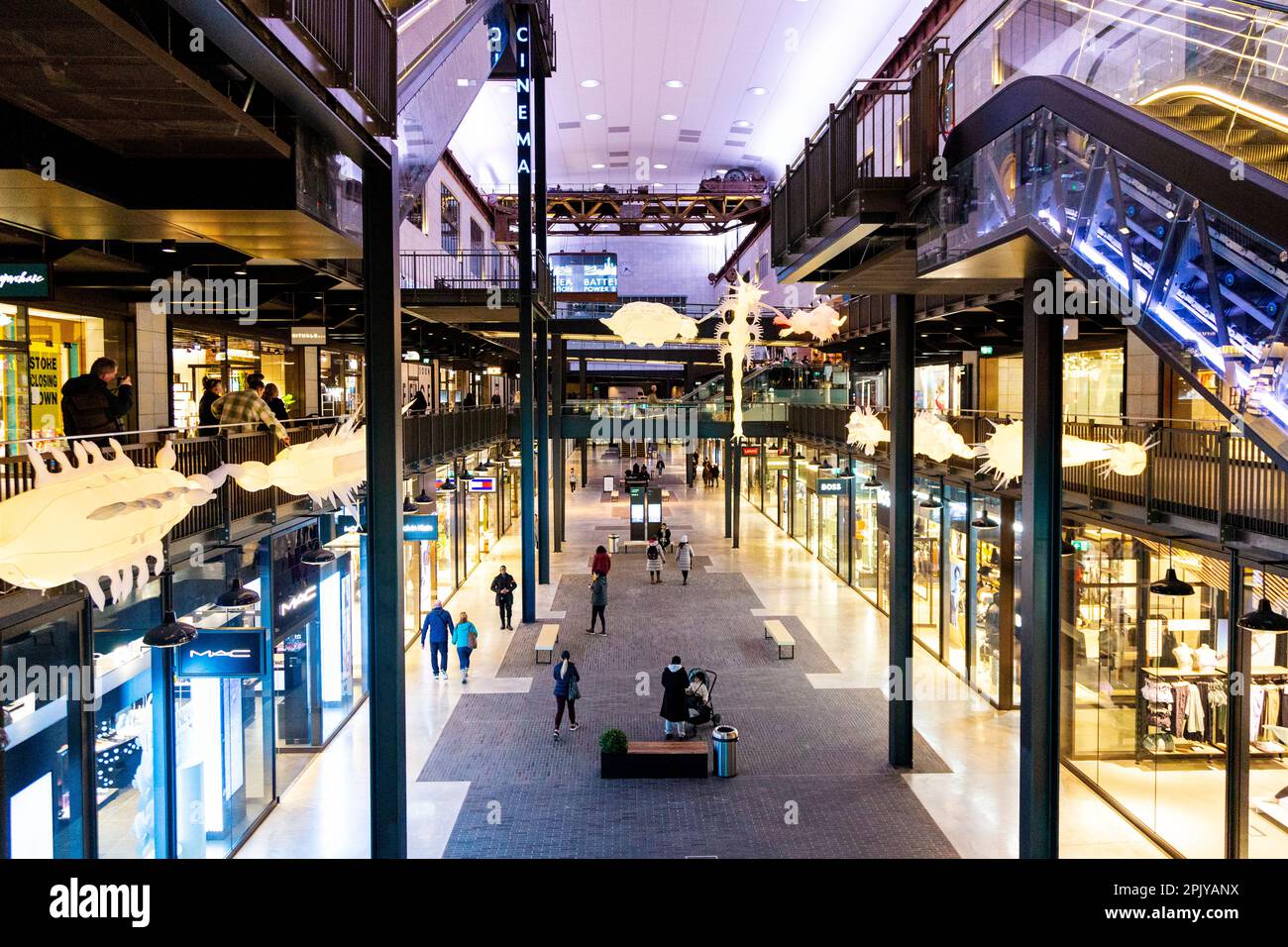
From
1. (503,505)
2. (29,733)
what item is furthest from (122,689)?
(503,505)

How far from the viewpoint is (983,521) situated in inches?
605

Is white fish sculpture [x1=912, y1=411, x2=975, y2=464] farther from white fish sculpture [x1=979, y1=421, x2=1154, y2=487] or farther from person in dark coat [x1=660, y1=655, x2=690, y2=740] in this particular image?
person in dark coat [x1=660, y1=655, x2=690, y2=740]

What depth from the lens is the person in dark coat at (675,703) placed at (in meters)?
12.9

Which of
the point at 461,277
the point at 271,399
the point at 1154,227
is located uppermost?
the point at 461,277

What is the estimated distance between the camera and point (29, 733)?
20.7 ft

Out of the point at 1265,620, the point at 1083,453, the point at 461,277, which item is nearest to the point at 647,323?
the point at 461,277

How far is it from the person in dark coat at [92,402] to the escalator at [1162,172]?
7.32 metres

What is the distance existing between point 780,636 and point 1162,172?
1373cm

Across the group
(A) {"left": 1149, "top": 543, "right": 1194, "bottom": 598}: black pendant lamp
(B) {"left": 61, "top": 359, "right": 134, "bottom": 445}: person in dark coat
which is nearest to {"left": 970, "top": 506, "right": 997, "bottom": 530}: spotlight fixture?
(A) {"left": 1149, "top": 543, "right": 1194, "bottom": 598}: black pendant lamp

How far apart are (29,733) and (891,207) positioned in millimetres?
8177

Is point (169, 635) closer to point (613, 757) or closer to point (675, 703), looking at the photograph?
point (613, 757)

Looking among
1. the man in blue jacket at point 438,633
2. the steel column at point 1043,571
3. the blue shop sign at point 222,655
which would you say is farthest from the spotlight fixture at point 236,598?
the steel column at point 1043,571
